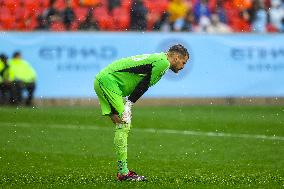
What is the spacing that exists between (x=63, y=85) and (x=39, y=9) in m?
2.88

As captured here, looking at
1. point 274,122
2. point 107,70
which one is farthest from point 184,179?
point 274,122

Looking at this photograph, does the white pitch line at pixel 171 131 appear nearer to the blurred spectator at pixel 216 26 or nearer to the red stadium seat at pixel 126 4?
the red stadium seat at pixel 126 4

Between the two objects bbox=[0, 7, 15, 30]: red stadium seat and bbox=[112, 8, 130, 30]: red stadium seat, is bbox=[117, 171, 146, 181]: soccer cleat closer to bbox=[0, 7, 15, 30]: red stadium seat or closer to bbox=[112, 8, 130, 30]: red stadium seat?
bbox=[0, 7, 15, 30]: red stadium seat

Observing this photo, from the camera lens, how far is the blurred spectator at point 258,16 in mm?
28562

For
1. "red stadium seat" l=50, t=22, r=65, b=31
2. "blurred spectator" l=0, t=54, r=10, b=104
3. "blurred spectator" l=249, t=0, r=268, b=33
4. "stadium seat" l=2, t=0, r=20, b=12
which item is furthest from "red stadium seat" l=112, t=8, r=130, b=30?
"blurred spectator" l=249, t=0, r=268, b=33

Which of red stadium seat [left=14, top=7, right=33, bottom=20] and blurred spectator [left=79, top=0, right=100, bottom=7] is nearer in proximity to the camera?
red stadium seat [left=14, top=7, right=33, bottom=20]

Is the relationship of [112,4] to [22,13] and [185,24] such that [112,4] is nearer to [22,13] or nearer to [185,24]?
[185,24]

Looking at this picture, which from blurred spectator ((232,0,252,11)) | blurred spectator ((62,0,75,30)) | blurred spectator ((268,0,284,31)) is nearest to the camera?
blurred spectator ((62,0,75,30))

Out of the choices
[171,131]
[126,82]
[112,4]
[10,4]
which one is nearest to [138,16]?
[112,4]

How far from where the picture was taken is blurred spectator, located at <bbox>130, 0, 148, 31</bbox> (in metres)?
27.5

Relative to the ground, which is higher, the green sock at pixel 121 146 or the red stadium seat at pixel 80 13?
the red stadium seat at pixel 80 13

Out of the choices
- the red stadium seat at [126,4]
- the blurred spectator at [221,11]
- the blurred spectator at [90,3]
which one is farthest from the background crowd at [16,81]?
the blurred spectator at [221,11]

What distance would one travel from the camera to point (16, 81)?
26125 mm

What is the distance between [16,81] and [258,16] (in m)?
8.46
